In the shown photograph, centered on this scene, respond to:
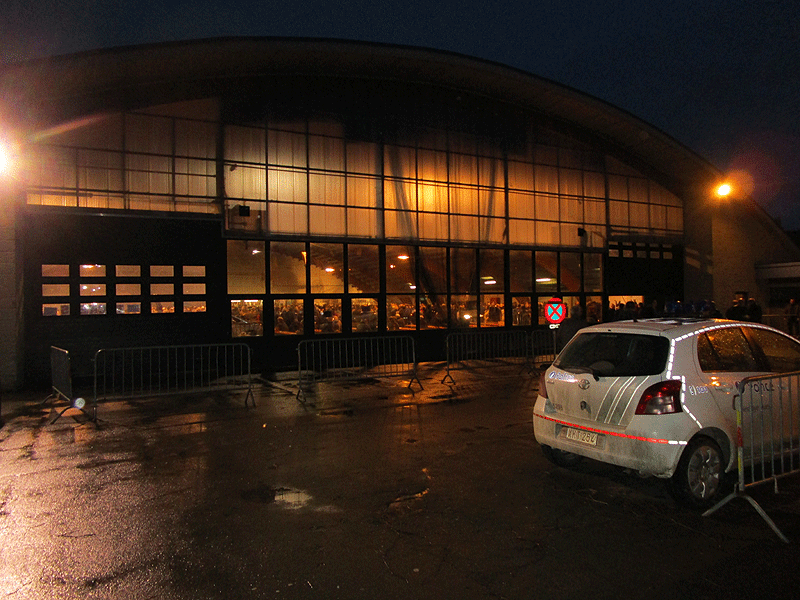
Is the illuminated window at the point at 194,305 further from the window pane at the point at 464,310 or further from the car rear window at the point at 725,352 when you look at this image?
the car rear window at the point at 725,352

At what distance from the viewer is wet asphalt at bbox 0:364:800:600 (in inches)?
159

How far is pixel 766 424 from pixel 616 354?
5.44 feet

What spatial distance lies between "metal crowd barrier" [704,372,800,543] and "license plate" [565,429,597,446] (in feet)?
3.80

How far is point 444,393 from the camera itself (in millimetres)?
12031

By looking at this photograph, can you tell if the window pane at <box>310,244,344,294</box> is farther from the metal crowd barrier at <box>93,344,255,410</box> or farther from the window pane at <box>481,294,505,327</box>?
the window pane at <box>481,294,505,327</box>

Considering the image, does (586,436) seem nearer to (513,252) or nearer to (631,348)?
(631,348)

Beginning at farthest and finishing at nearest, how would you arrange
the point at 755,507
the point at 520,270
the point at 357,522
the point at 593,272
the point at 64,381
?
the point at 593,272, the point at 520,270, the point at 64,381, the point at 357,522, the point at 755,507

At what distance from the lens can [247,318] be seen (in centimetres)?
1641

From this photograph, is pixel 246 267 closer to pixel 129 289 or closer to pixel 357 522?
pixel 129 289

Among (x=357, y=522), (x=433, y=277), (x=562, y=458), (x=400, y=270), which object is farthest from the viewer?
(x=433, y=277)

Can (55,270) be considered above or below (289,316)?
above

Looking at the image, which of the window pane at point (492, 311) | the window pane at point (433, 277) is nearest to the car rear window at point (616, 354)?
the window pane at point (433, 277)

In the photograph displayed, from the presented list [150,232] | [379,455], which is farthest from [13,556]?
[150,232]

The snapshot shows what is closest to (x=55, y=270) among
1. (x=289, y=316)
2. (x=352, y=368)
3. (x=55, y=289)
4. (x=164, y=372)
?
(x=55, y=289)
